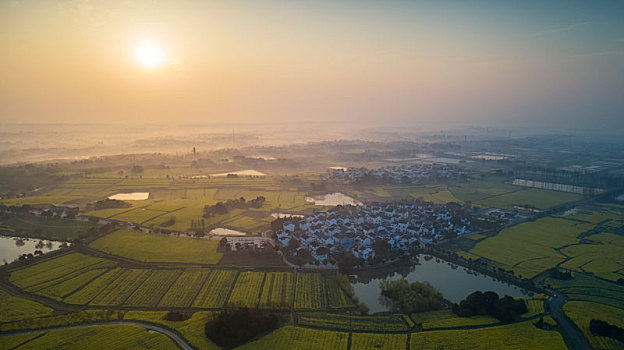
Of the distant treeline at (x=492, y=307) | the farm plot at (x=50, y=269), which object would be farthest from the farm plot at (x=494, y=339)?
the farm plot at (x=50, y=269)

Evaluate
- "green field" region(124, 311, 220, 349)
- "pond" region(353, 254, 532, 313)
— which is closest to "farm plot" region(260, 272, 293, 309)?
"green field" region(124, 311, 220, 349)

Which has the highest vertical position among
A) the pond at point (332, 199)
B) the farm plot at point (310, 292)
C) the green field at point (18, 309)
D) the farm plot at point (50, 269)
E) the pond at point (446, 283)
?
the pond at point (332, 199)

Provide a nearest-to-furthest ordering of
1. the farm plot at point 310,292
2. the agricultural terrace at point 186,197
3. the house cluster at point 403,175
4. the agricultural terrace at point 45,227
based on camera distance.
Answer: the farm plot at point 310,292
the agricultural terrace at point 45,227
the agricultural terrace at point 186,197
the house cluster at point 403,175

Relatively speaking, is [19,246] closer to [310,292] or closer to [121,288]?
[121,288]

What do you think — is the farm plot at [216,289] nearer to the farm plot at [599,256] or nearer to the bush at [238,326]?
the bush at [238,326]

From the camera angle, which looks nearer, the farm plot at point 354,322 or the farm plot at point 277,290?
the farm plot at point 354,322

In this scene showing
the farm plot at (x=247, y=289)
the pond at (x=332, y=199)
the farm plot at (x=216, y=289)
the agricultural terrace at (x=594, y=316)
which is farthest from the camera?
the pond at (x=332, y=199)

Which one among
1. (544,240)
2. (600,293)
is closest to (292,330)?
(600,293)

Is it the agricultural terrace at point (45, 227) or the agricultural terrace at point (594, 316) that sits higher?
the agricultural terrace at point (45, 227)
